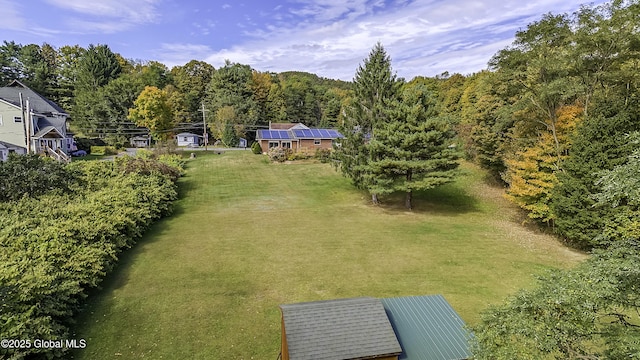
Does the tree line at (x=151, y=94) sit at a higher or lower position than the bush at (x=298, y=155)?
higher

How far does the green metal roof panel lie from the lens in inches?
298

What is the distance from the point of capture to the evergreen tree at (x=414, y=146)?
2239 cm

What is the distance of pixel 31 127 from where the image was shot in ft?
110

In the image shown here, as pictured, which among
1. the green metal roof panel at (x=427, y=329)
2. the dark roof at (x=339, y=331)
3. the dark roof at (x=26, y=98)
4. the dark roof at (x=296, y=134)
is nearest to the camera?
the dark roof at (x=339, y=331)

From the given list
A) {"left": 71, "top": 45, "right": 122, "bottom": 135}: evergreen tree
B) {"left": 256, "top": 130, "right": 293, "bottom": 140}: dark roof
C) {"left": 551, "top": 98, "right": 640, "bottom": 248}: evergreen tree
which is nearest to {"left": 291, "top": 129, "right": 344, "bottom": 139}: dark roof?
{"left": 256, "top": 130, "right": 293, "bottom": 140}: dark roof

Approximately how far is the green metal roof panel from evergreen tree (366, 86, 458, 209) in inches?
575

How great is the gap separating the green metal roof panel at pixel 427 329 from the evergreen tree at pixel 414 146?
14.6 meters

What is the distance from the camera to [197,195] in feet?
88.8

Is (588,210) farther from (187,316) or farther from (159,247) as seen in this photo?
(159,247)

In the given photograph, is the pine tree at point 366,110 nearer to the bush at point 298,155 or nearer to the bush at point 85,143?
the bush at point 298,155

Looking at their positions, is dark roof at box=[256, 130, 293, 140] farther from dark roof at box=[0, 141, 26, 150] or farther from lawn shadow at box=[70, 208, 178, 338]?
lawn shadow at box=[70, 208, 178, 338]

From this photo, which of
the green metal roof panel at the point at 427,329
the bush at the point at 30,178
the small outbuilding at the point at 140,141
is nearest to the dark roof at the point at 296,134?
the small outbuilding at the point at 140,141

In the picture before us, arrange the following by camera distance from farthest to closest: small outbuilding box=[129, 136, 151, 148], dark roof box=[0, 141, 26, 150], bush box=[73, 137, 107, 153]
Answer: small outbuilding box=[129, 136, 151, 148] → bush box=[73, 137, 107, 153] → dark roof box=[0, 141, 26, 150]

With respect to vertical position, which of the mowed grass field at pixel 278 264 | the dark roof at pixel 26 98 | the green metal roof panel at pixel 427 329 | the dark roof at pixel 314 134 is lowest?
the mowed grass field at pixel 278 264
